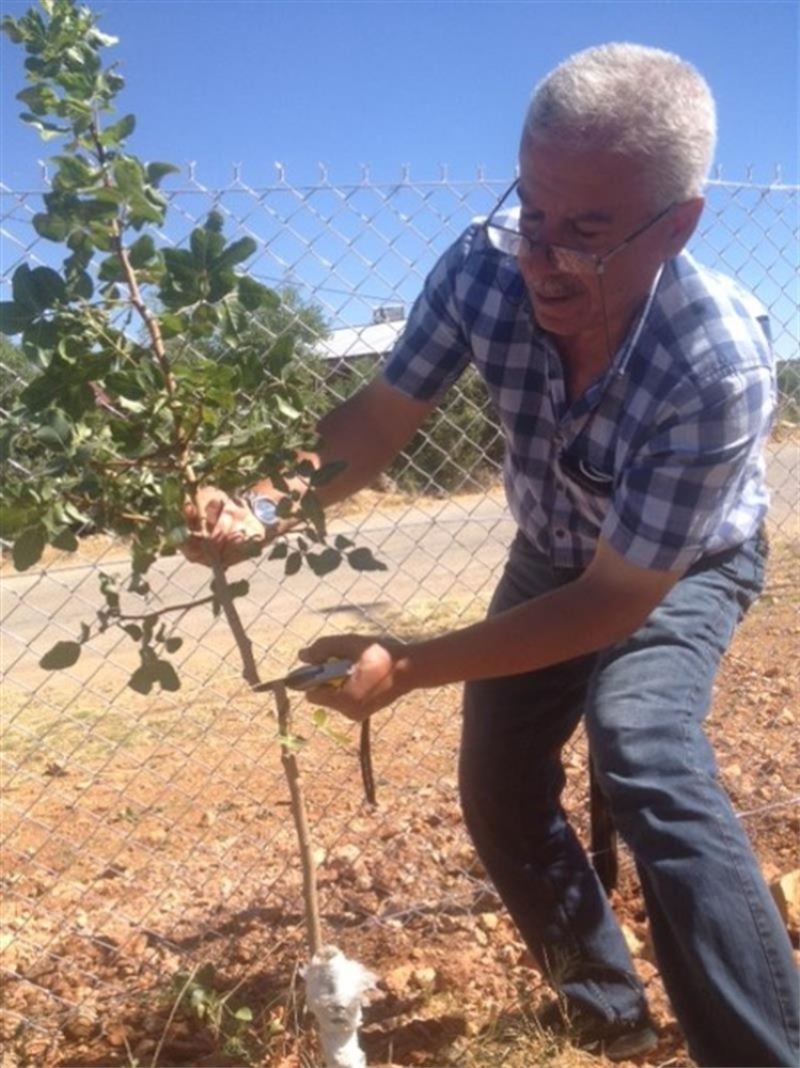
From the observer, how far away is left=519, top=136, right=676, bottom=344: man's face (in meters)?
2.00

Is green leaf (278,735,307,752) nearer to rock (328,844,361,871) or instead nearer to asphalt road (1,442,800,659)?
rock (328,844,361,871)

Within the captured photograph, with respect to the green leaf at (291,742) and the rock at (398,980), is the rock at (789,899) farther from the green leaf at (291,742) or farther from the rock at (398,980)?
the green leaf at (291,742)

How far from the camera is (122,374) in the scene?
5.99 ft

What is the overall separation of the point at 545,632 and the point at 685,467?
13.5 inches

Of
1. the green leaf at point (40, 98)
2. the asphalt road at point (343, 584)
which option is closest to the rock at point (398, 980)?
the green leaf at point (40, 98)

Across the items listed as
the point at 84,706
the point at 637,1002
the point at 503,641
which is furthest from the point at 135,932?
the point at 84,706

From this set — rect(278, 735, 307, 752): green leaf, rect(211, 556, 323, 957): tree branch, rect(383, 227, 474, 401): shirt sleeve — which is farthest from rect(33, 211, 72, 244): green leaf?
rect(383, 227, 474, 401): shirt sleeve

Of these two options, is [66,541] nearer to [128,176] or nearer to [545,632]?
[128,176]

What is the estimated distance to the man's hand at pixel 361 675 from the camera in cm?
194

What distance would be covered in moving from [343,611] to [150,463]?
23.3ft

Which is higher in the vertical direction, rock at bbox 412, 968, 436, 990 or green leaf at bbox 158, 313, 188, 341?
green leaf at bbox 158, 313, 188, 341

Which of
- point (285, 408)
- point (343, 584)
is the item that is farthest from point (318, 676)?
point (343, 584)

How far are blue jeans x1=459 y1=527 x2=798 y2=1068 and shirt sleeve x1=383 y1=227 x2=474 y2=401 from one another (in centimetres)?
39

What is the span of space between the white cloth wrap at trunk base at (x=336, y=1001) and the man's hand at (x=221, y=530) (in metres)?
0.67
